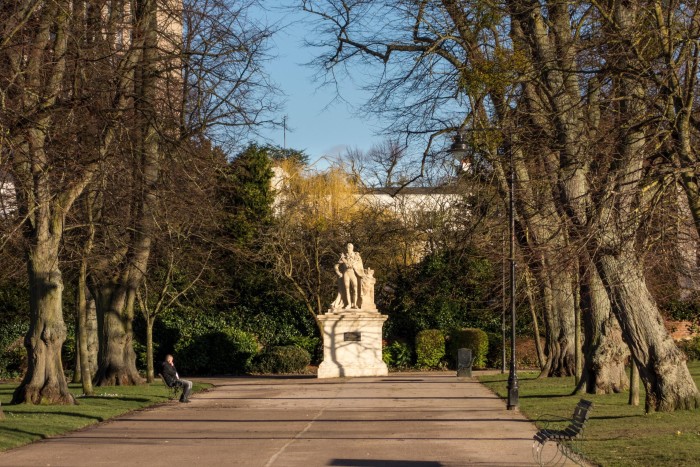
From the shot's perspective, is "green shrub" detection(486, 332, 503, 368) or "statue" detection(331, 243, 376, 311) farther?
"green shrub" detection(486, 332, 503, 368)

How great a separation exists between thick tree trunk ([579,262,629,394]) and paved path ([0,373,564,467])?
94.8 inches

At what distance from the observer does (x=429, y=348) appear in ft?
150

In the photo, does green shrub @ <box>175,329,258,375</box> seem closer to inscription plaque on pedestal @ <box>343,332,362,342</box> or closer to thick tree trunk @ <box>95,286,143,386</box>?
inscription plaque on pedestal @ <box>343,332,362,342</box>

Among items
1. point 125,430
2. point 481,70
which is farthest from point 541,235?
point 125,430

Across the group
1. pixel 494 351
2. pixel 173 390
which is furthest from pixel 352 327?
pixel 173 390

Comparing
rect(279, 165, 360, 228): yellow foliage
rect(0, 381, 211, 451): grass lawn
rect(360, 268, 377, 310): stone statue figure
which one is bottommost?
rect(0, 381, 211, 451): grass lawn

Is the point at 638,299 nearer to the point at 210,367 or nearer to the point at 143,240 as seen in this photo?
the point at 143,240

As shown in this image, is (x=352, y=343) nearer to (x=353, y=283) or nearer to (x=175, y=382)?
(x=353, y=283)

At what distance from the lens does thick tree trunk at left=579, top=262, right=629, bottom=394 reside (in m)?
25.2

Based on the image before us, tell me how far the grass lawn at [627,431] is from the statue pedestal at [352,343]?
13943 millimetres

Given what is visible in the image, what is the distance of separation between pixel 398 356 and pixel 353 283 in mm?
6371

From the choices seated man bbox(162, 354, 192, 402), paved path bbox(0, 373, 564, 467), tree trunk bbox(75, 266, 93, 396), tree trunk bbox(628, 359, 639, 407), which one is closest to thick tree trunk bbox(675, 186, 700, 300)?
tree trunk bbox(628, 359, 639, 407)

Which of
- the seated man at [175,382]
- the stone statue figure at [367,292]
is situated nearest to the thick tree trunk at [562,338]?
the stone statue figure at [367,292]

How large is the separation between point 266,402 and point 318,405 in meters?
1.82
